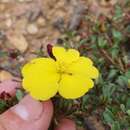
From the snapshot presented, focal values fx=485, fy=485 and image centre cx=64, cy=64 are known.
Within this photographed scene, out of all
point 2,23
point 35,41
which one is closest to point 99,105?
point 35,41

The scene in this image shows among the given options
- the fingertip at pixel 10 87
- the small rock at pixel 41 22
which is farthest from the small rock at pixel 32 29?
the fingertip at pixel 10 87

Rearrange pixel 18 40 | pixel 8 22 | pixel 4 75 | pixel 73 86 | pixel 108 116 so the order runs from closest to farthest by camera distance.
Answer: pixel 73 86 < pixel 108 116 < pixel 4 75 < pixel 18 40 < pixel 8 22

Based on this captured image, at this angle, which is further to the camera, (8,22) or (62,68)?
(8,22)

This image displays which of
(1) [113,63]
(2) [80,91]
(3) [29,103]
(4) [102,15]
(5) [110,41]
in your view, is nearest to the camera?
(2) [80,91]

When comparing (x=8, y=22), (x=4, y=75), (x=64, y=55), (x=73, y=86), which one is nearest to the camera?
(x=73, y=86)

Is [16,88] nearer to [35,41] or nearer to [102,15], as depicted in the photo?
[35,41]

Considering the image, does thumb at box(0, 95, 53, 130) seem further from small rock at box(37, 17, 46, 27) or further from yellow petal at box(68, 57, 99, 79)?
small rock at box(37, 17, 46, 27)

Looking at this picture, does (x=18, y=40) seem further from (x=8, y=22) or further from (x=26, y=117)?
(x=26, y=117)

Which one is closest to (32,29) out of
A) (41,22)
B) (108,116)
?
(41,22)
